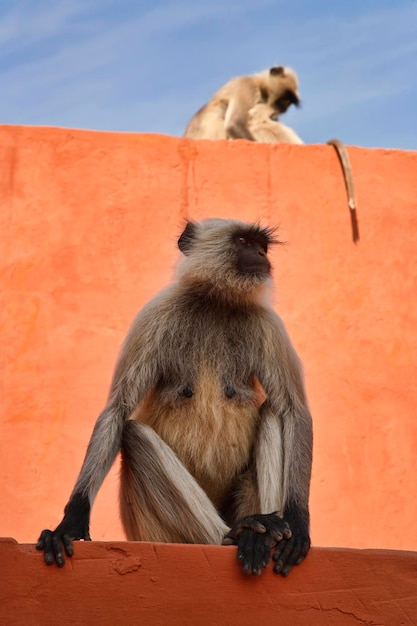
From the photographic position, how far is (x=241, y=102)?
10445mm

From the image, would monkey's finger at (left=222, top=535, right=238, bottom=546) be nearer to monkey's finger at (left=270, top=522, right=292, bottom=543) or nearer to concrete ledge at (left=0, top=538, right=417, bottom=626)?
monkey's finger at (left=270, top=522, right=292, bottom=543)

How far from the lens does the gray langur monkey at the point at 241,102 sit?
10129mm

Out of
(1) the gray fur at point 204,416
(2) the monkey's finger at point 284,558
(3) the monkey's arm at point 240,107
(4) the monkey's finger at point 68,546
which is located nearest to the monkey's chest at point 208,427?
(1) the gray fur at point 204,416

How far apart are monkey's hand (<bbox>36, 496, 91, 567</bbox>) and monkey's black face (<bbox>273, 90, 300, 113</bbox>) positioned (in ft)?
26.8

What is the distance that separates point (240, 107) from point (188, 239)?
6.32 metres

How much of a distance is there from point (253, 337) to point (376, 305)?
2.47 metres

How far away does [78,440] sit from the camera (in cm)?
571

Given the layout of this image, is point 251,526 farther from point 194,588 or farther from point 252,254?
point 252,254

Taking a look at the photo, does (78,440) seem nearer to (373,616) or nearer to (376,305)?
(376,305)

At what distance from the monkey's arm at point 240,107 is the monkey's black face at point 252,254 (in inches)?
223

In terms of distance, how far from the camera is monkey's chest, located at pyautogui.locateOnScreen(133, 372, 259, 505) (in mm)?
3619

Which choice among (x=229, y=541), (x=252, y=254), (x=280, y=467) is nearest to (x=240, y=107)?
(x=252, y=254)

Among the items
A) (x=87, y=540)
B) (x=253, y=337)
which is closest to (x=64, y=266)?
(x=253, y=337)

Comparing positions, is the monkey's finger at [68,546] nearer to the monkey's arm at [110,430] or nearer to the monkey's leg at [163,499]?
the monkey's arm at [110,430]
